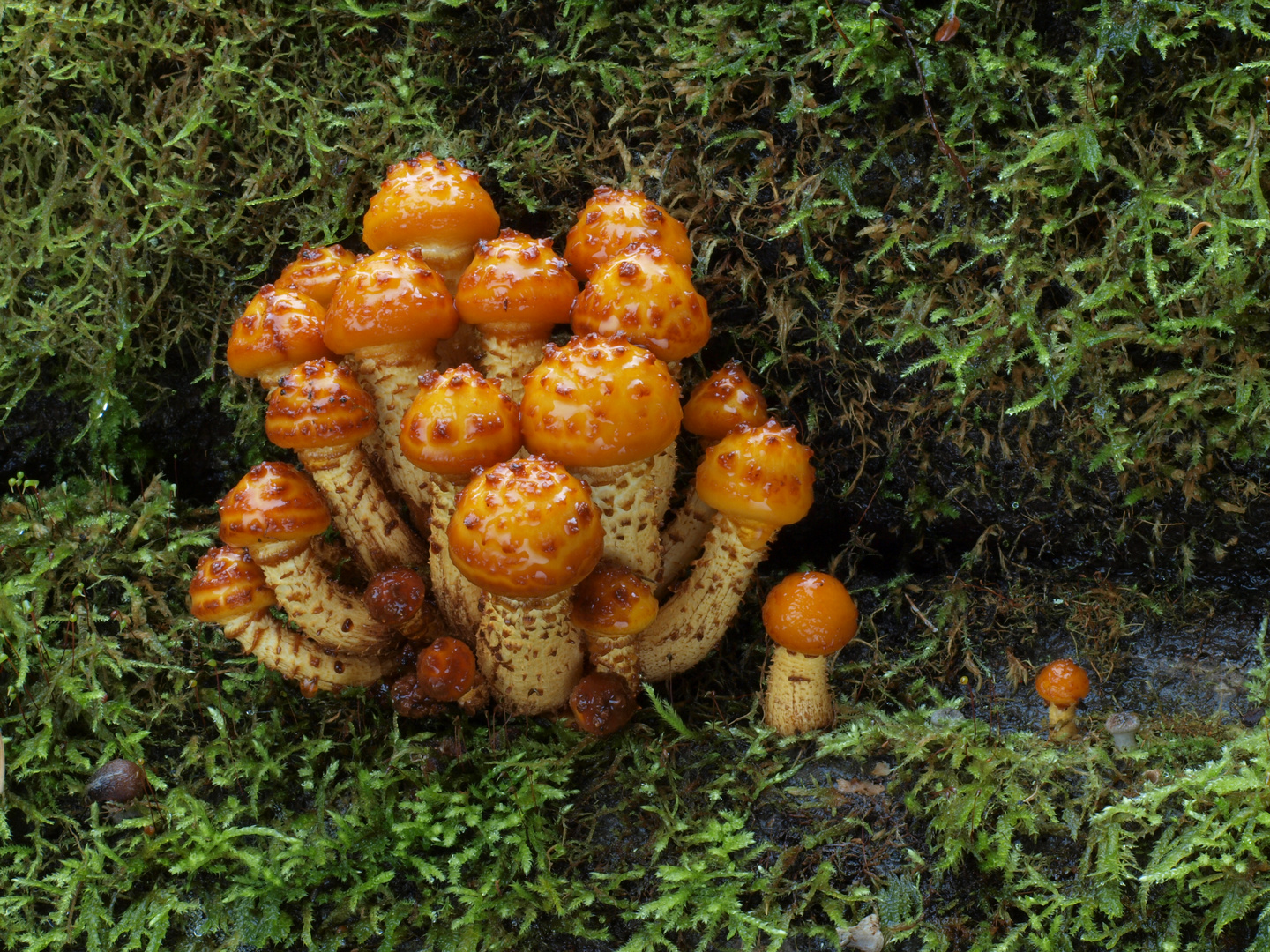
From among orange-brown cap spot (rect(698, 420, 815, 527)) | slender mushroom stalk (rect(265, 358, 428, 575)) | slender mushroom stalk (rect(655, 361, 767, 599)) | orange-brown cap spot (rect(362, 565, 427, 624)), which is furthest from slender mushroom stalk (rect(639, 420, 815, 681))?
slender mushroom stalk (rect(265, 358, 428, 575))

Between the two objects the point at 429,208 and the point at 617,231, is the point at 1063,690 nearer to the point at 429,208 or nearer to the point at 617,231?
the point at 617,231

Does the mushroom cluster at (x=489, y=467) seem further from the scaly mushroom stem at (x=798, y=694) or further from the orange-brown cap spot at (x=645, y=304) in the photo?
the scaly mushroom stem at (x=798, y=694)

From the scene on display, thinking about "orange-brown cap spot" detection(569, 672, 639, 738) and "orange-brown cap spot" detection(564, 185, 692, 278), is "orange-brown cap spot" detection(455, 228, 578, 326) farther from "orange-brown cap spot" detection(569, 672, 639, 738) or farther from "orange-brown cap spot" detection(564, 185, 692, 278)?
"orange-brown cap spot" detection(569, 672, 639, 738)

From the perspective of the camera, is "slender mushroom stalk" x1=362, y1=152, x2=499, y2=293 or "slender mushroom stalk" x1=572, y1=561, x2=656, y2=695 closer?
"slender mushroom stalk" x1=572, y1=561, x2=656, y2=695

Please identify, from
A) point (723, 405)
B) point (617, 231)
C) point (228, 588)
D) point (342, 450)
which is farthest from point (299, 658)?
point (617, 231)

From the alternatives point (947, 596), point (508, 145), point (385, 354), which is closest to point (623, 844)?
point (947, 596)

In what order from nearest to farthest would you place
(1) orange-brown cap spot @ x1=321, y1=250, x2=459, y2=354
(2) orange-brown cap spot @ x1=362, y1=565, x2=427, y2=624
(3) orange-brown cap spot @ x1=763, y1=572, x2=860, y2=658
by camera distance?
(1) orange-brown cap spot @ x1=321, y1=250, x2=459, y2=354, (3) orange-brown cap spot @ x1=763, y1=572, x2=860, y2=658, (2) orange-brown cap spot @ x1=362, y1=565, x2=427, y2=624

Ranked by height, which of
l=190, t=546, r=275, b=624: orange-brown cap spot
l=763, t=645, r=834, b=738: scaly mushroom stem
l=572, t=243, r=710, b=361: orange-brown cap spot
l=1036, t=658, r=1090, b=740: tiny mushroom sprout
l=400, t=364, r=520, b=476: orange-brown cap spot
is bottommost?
l=763, t=645, r=834, b=738: scaly mushroom stem
